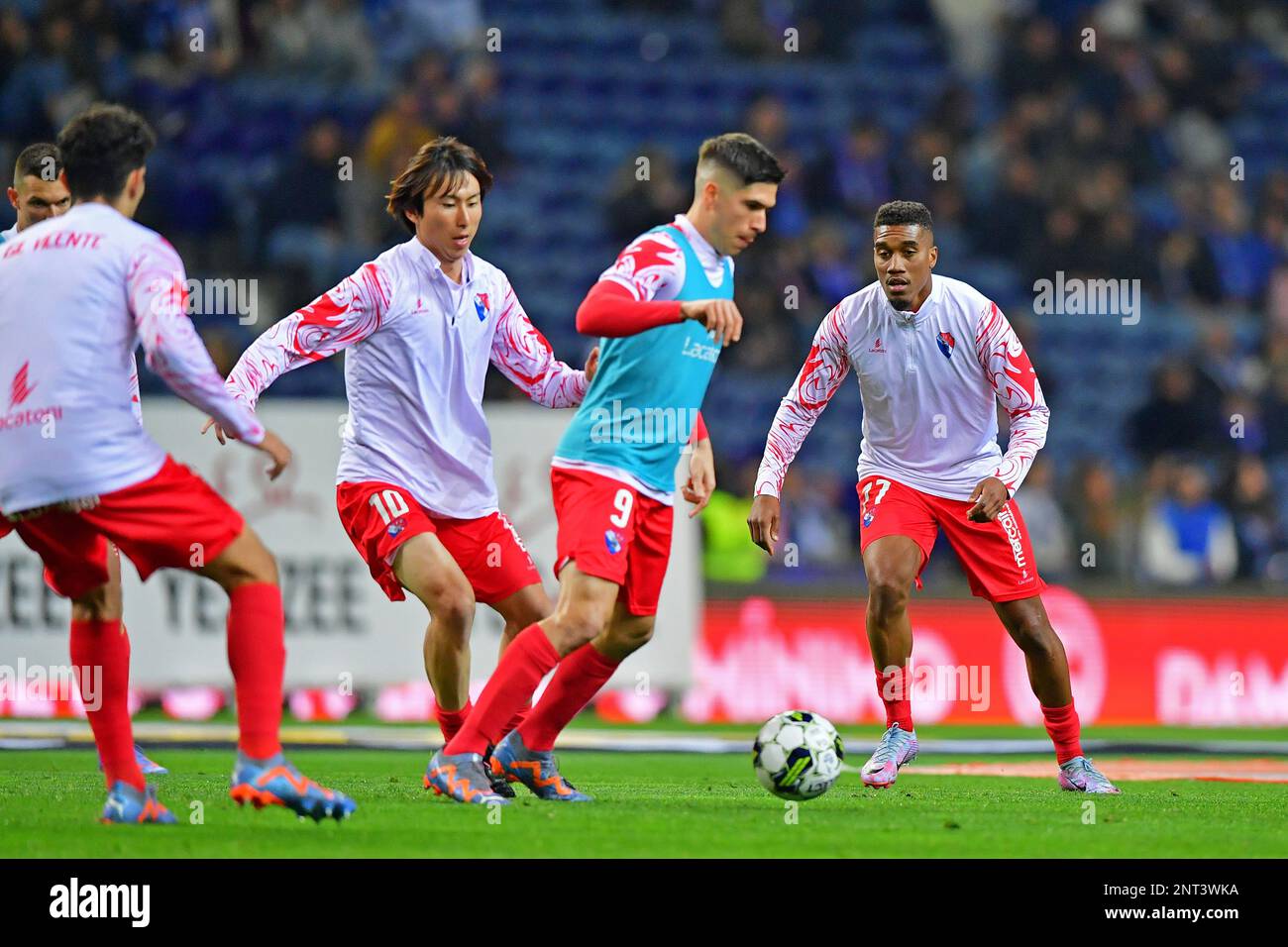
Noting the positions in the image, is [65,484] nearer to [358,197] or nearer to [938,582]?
[938,582]

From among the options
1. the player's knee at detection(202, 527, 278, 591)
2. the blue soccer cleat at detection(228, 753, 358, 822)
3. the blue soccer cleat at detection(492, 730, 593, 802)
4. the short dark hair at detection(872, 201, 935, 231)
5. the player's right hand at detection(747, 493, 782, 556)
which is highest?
the short dark hair at detection(872, 201, 935, 231)

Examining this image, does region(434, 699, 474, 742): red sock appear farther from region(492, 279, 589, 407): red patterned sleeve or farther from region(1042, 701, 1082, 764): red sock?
region(1042, 701, 1082, 764): red sock

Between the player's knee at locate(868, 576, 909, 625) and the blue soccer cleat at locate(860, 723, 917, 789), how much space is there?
1.68 ft

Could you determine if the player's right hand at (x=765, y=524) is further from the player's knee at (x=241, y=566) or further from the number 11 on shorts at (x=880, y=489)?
the player's knee at (x=241, y=566)

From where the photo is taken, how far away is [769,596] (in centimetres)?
1355

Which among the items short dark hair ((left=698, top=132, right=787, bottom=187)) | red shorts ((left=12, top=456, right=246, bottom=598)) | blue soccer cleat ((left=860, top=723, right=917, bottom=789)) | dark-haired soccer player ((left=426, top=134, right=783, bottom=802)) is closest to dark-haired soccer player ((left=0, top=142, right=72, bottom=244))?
red shorts ((left=12, top=456, right=246, bottom=598))

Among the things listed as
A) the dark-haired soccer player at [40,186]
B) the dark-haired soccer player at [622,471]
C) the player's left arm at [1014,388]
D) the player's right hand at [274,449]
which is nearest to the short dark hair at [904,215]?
the player's left arm at [1014,388]

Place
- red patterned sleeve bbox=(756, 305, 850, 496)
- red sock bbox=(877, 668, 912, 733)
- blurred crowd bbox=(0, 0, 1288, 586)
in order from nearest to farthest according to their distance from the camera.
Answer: red sock bbox=(877, 668, 912, 733)
red patterned sleeve bbox=(756, 305, 850, 496)
blurred crowd bbox=(0, 0, 1288, 586)

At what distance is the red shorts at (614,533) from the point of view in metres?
6.44

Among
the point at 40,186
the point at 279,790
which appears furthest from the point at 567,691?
the point at 40,186

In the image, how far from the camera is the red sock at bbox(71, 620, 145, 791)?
6.07 m

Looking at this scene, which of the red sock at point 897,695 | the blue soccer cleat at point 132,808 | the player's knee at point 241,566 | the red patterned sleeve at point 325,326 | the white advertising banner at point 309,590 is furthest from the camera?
the white advertising banner at point 309,590

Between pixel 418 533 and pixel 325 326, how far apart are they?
0.91m

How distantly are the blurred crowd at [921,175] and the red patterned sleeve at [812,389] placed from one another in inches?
219
